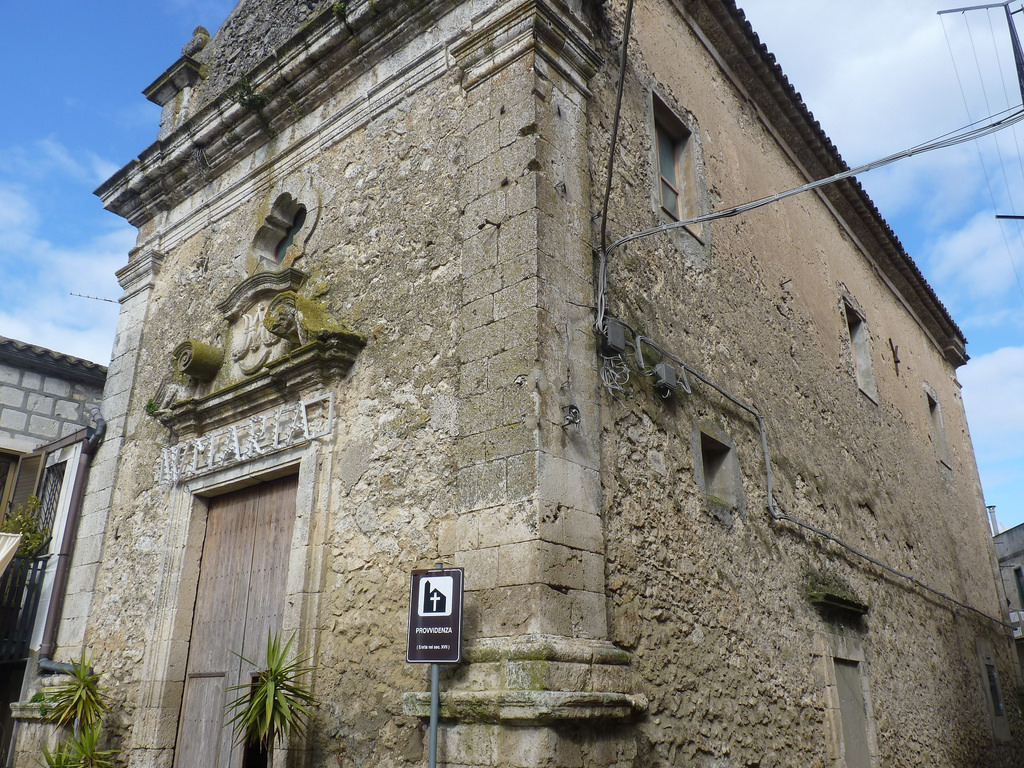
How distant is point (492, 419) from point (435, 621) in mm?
1160

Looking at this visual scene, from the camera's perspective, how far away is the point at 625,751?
12.8 ft

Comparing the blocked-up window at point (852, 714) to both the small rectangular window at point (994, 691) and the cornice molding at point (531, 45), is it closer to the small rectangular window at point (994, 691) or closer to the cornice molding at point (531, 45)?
the small rectangular window at point (994, 691)

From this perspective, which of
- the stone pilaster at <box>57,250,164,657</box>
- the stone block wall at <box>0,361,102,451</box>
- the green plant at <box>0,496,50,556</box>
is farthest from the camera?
the stone block wall at <box>0,361,102,451</box>

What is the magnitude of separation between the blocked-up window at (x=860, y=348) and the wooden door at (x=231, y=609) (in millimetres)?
6931

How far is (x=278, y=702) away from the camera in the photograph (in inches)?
170

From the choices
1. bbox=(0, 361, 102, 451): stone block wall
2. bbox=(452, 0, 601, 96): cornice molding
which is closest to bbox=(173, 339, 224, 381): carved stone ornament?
bbox=(452, 0, 601, 96): cornice molding

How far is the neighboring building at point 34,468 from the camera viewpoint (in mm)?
6961

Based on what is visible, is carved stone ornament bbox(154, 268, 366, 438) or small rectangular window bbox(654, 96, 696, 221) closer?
carved stone ornament bbox(154, 268, 366, 438)

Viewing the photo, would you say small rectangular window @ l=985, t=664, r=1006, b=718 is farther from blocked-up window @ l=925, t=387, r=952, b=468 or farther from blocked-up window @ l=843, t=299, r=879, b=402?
blocked-up window @ l=843, t=299, r=879, b=402

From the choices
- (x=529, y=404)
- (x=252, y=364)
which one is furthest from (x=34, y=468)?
(x=529, y=404)

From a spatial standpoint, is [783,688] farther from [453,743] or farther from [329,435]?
[329,435]

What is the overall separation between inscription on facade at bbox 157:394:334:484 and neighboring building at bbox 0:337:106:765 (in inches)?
60.2

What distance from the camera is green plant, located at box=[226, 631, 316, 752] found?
4.30 meters

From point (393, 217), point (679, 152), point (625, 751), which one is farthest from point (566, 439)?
point (679, 152)
